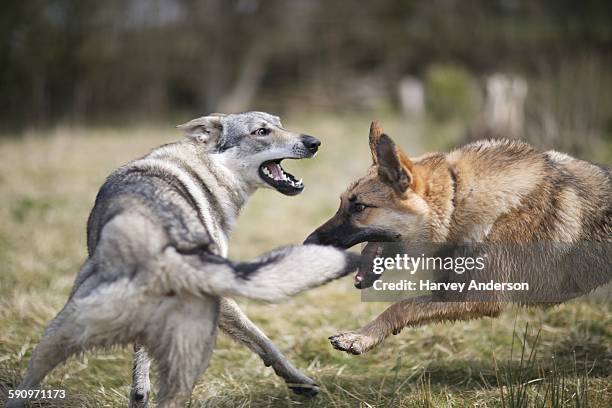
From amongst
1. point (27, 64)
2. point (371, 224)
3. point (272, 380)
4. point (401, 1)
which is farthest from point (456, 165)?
point (401, 1)

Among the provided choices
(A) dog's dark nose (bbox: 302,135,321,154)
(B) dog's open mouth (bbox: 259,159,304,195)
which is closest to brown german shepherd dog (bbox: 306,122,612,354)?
(B) dog's open mouth (bbox: 259,159,304,195)

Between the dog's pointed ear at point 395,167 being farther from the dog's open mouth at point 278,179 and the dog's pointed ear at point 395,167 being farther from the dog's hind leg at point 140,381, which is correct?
the dog's hind leg at point 140,381

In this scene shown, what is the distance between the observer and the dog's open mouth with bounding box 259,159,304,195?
13.1ft

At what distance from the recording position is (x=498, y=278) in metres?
3.33

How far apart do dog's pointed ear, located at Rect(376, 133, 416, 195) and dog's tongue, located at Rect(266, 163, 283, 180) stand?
38.4 inches

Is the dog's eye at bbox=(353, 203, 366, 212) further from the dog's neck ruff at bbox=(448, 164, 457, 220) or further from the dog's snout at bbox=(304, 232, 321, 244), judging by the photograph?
the dog's neck ruff at bbox=(448, 164, 457, 220)

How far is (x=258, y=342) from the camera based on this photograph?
3551 mm

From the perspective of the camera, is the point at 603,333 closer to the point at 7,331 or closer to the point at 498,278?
the point at 498,278

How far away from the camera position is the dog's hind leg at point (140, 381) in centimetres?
343

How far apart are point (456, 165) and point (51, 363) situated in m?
2.41

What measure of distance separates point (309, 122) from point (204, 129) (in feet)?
41.6

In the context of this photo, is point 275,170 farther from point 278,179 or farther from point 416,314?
point 416,314

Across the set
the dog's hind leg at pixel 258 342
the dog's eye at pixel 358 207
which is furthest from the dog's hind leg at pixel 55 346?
the dog's eye at pixel 358 207

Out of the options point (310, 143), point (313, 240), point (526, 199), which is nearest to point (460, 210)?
point (526, 199)
